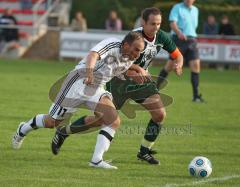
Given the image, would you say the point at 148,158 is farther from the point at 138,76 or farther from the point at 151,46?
the point at 151,46

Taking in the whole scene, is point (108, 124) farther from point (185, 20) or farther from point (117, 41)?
point (185, 20)

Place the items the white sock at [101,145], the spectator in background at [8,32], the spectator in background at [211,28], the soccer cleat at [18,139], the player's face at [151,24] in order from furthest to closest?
the spectator in background at [8,32], the spectator in background at [211,28], the soccer cleat at [18,139], the player's face at [151,24], the white sock at [101,145]

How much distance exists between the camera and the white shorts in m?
8.75

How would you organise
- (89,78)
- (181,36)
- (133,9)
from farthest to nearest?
(133,9) → (181,36) → (89,78)

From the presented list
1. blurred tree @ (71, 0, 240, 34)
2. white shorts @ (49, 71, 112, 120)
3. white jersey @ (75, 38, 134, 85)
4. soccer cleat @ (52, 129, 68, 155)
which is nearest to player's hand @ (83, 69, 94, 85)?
white jersey @ (75, 38, 134, 85)

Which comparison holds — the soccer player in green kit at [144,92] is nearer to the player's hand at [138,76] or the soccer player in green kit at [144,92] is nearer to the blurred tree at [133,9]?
the player's hand at [138,76]

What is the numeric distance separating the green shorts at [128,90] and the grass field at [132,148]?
73 centimetres

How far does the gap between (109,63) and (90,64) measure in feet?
1.68

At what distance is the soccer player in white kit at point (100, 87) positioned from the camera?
842cm

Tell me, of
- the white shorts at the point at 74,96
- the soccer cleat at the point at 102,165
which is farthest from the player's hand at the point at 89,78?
the soccer cleat at the point at 102,165

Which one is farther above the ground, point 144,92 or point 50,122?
point 144,92

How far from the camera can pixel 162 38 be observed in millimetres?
9172

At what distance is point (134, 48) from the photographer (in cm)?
841

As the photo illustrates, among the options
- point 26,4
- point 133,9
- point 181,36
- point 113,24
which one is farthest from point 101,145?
point 133,9
